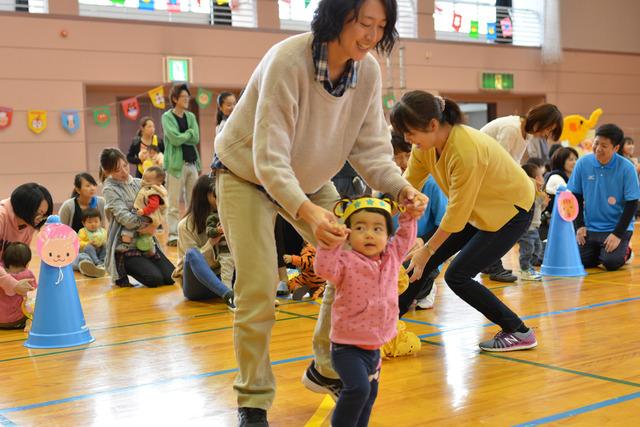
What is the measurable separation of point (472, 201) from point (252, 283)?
3.93ft

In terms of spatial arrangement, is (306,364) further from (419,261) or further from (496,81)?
(496,81)

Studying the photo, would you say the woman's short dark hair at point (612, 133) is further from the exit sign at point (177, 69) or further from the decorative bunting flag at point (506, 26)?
the decorative bunting flag at point (506, 26)

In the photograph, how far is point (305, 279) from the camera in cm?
489

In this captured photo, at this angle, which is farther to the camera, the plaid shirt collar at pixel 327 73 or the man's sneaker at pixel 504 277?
the man's sneaker at pixel 504 277

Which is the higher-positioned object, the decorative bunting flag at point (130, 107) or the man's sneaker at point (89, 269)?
the decorative bunting flag at point (130, 107)

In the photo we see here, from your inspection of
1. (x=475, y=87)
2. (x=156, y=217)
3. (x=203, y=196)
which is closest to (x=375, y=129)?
(x=203, y=196)

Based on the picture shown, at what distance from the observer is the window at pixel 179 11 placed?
11.4m

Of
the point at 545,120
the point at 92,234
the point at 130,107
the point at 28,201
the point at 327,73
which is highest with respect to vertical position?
the point at 130,107

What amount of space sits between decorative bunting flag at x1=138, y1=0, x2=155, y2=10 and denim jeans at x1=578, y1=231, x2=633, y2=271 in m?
8.20

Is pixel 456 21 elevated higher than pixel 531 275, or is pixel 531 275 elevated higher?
pixel 456 21

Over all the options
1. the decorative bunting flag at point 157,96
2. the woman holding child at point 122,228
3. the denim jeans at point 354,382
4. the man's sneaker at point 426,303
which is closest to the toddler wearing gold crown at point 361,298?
the denim jeans at point 354,382

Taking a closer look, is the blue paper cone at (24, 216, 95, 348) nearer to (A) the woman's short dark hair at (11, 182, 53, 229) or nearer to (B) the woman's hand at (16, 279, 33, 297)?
(B) the woman's hand at (16, 279, 33, 297)

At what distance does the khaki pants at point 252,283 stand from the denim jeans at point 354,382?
0.84 ft

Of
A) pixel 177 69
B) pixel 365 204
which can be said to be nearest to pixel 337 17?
pixel 365 204
